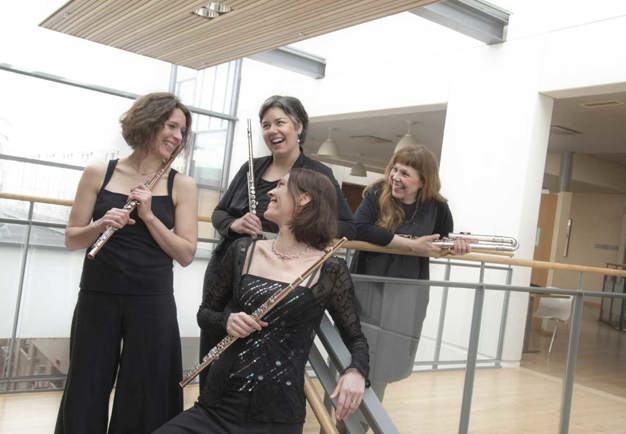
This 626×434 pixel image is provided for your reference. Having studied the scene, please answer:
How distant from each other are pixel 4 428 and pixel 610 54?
194 inches

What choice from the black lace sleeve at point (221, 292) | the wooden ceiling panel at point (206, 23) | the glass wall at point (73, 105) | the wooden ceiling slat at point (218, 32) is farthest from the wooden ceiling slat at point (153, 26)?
the black lace sleeve at point (221, 292)

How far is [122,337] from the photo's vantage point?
1.85 metres

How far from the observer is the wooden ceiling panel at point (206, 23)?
4414 millimetres

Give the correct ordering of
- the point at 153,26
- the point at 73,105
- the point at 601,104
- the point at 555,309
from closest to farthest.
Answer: the point at 555,309 < the point at 153,26 < the point at 601,104 < the point at 73,105

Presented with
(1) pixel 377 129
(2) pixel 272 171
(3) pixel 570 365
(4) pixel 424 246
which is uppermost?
(1) pixel 377 129

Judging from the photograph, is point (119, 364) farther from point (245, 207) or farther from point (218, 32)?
point (218, 32)

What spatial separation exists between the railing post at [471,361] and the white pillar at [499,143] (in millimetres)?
3161

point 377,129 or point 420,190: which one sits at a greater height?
point 377,129

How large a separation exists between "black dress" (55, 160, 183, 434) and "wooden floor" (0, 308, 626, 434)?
0.48m

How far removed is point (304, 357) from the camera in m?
1.65

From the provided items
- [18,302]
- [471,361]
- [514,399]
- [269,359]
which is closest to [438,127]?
[514,399]

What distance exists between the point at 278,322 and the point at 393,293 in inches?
22.4

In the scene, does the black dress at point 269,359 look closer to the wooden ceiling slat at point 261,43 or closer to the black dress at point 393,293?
the black dress at point 393,293

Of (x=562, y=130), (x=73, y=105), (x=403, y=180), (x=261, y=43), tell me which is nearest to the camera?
(x=403, y=180)
